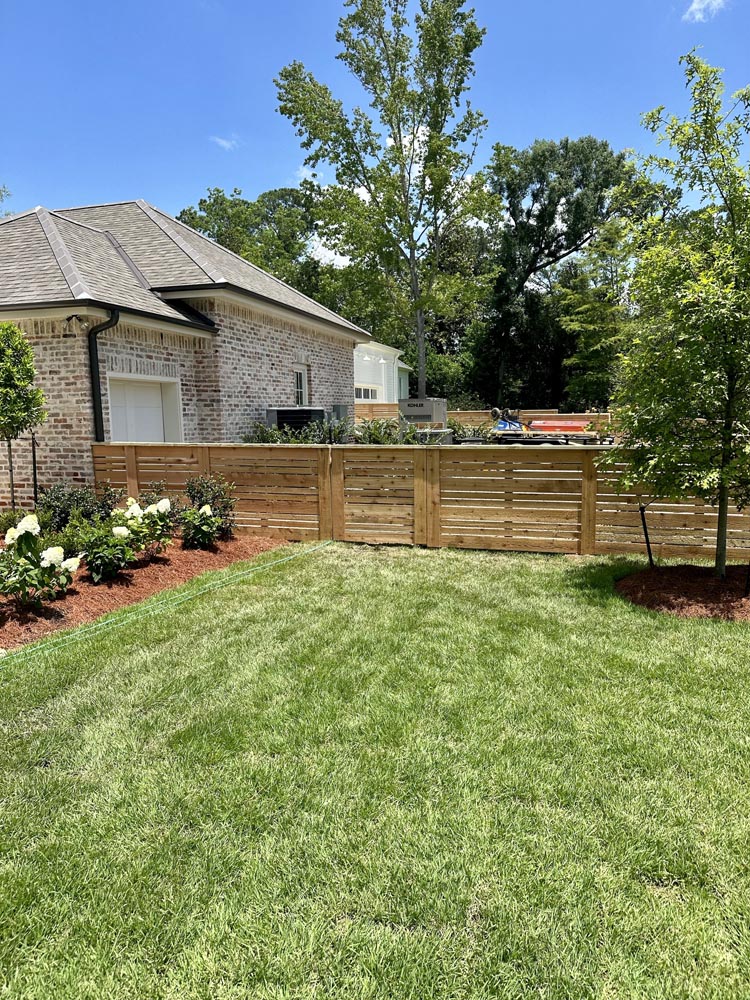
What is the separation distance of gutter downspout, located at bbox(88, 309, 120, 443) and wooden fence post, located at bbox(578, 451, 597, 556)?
719cm

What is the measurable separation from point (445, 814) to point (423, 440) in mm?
12428

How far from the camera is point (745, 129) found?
5430mm

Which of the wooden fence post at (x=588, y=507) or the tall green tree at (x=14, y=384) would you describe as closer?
the wooden fence post at (x=588, y=507)

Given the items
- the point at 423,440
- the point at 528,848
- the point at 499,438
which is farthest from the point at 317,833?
the point at 499,438

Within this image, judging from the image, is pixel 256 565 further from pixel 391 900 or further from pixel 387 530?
pixel 391 900

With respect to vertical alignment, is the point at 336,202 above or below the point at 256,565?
above

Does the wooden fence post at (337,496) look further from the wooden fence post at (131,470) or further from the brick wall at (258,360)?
the brick wall at (258,360)

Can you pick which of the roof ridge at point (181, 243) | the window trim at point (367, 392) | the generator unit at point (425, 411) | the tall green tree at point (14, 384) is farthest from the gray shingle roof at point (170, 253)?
the window trim at point (367, 392)

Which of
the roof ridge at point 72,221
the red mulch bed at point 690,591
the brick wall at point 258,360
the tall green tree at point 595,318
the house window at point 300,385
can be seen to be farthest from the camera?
the tall green tree at point 595,318

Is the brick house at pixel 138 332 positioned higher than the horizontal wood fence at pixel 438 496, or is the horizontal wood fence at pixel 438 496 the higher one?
the brick house at pixel 138 332

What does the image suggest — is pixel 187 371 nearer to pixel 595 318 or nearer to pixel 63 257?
pixel 63 257

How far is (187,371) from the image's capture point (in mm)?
11414

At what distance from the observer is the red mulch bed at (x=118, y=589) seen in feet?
15.6

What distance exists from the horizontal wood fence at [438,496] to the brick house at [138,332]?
1.59 m
